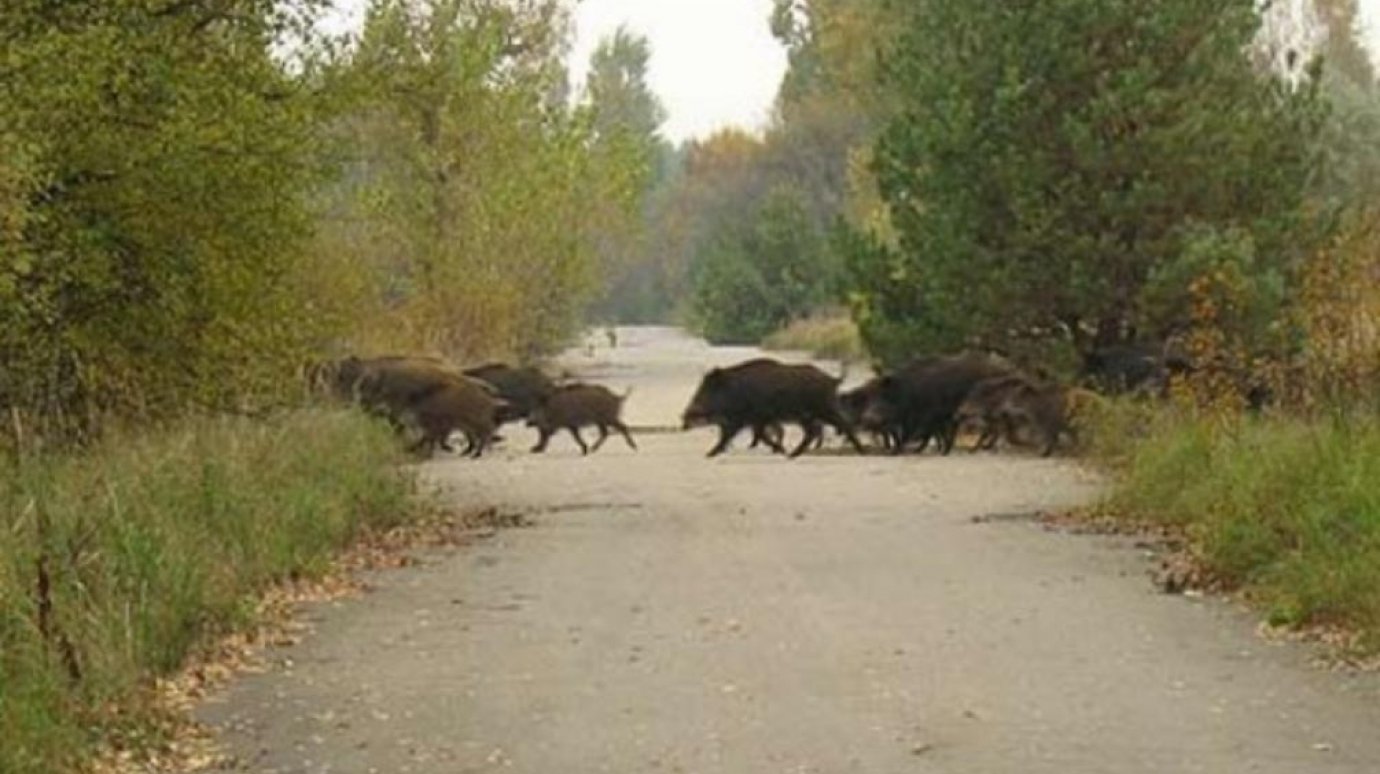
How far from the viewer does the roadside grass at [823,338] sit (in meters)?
72.7

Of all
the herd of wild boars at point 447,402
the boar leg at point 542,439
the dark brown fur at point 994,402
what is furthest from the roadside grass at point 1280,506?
the boar leg at point 542,439

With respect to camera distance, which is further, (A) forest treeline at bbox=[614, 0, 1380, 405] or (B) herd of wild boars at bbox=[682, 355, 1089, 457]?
(B) herd of wild boars at bbox=[682, 355, 1089, 457]

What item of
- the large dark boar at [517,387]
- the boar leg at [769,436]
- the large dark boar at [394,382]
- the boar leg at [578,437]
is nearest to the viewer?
the large dark boar at [394,382]

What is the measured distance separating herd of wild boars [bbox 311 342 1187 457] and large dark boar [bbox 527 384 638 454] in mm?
14

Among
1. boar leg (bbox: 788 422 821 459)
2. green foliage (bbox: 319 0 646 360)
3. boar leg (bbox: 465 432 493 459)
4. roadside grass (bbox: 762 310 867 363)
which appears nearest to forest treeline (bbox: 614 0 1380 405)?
boar leg (bbox: 788 422 821 459)

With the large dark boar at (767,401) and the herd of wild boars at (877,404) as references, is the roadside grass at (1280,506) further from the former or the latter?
the large dark boar at (767,401)

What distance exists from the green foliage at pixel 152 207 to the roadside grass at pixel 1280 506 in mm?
7249

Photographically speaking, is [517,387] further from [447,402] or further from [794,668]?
[794,668]

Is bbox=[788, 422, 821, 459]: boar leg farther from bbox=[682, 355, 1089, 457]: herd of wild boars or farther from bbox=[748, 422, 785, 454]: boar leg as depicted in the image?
bbox=[748, 422, 785, 454]: boar leg

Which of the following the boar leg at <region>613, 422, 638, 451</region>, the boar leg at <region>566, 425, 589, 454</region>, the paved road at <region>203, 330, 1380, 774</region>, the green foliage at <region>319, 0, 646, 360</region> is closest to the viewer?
the paved road at <region>203, 330, 1380, 774</region>

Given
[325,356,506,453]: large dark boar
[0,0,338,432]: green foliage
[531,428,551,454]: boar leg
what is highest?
[0,0,338,432]: green foliage

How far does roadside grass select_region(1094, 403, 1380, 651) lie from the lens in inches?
570

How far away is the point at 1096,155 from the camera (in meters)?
31.5

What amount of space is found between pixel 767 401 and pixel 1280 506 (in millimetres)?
17754
